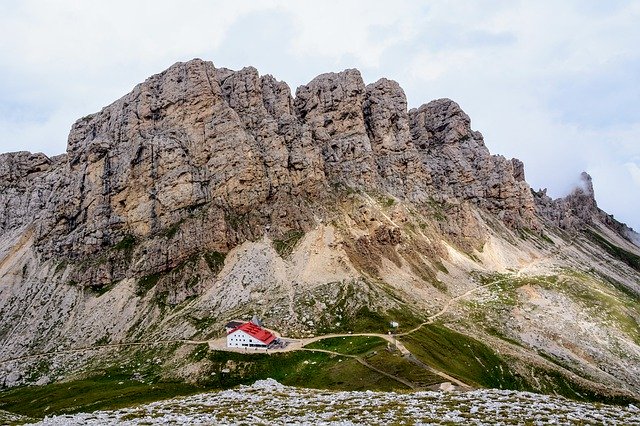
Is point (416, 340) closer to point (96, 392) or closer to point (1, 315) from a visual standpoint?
point (96, 392)

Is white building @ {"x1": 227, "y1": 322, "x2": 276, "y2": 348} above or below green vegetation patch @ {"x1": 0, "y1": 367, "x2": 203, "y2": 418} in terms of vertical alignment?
above

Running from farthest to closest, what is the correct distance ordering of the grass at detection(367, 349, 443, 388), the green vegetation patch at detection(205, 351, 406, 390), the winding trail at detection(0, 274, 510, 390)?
the winding trail at detection(0, 274, 510, 390)
the green vegetation patch at detection(205, 351, 406, 390)
the grass at detection(367, 349, 443, 388)

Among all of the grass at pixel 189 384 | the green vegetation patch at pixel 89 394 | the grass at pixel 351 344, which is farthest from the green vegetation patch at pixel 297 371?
the green vegetation patch at pixel 89 394

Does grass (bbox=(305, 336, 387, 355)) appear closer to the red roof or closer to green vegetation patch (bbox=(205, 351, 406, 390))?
green vegetation patch (bbox=(205, 351, 406, 390))

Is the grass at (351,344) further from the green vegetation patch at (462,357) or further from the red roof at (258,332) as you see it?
the red roof at (258,332)

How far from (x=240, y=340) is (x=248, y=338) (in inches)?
101

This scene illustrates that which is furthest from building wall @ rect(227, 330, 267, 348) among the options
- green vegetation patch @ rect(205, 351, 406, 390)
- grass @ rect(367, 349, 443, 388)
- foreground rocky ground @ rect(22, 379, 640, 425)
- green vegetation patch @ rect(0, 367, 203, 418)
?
foreground rocky ground @ rect(22, 379, 640, 425)

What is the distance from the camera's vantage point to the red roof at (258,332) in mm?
132962

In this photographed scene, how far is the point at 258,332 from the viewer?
13575 centimetres

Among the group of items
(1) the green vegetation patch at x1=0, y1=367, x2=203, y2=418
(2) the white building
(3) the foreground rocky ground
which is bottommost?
(1) the green vegetation patch at x1=0, y1=367, x2=203, y2=418

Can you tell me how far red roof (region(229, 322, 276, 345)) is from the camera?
132962 millimetres

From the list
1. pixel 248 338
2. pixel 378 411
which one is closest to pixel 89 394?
pixel 248 338

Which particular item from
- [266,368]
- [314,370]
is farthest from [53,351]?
[314,370]

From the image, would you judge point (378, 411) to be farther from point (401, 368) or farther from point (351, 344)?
point (351, 344)
